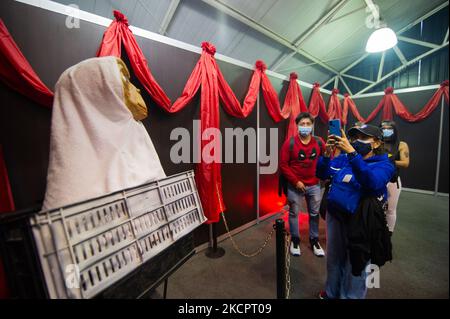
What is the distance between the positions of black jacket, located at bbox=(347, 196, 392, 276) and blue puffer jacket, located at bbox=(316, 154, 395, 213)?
0.22 ft

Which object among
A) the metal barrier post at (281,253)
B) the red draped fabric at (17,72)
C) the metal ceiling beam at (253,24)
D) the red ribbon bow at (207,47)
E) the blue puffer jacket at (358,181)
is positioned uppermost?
the metal ceiling beam at (253,24)

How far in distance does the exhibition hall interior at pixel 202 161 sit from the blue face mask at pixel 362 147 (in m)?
0.01

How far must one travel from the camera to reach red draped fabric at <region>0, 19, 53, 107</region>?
1171 millimetres

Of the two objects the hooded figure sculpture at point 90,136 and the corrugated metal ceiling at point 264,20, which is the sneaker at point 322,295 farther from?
the corrugated metal ceiling at point 264,20

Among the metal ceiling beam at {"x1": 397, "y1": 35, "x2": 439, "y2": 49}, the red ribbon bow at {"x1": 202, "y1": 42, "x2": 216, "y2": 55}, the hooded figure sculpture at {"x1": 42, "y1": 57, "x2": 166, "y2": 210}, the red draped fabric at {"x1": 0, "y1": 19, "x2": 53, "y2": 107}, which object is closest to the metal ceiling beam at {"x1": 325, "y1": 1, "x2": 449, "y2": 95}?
the metal ceiling beam at {"x1": 397, "y1": 35, "x2": 439, "y2": 49}

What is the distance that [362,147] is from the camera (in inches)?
52.6

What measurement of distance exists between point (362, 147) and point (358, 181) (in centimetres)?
25

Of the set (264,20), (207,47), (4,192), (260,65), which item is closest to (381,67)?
(264,20)

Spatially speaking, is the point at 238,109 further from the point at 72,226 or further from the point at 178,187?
the point at 72,226

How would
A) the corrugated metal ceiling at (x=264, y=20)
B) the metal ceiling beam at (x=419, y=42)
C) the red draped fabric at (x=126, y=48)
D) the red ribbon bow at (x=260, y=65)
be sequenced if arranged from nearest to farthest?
the red draped fabric at (x=126, y=48) < the red ribbon bow at (x=260, y=65) < the corrugated metal ceiling at (x=264, y=20) < the metal ceiling beam at (x=419, y=42)

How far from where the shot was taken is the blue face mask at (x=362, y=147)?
133cm

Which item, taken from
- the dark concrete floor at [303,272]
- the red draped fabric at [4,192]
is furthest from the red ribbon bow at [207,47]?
the dark concrete floor at [303,272]

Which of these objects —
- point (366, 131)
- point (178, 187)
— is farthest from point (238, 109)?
point (178, 187)

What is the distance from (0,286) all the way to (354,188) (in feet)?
7.80
